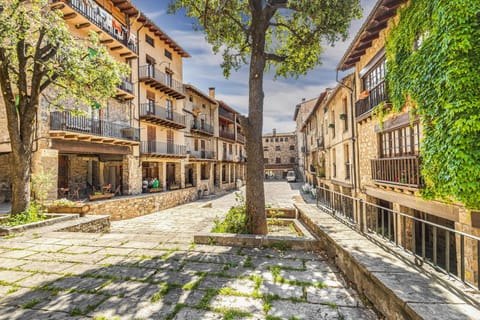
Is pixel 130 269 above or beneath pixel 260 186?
beneath

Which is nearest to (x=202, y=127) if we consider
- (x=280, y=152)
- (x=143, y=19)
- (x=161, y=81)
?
(x=161, y=81)

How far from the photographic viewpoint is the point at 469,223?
514cm

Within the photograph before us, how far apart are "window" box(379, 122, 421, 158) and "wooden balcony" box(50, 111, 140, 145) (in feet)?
43.2

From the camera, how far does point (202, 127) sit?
81.3ft

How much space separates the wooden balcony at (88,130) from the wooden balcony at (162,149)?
1163mm

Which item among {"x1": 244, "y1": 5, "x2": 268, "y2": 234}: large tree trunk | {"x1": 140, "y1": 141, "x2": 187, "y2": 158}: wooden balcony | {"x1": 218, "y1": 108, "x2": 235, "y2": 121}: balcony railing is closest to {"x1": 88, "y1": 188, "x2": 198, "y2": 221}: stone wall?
{"x1": 140, "y1": 141, "x2": 187, "y2": 158}: wooden balcony

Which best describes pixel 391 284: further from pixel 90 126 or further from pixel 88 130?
pixel 90 126

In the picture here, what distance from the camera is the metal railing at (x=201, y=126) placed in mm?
23344

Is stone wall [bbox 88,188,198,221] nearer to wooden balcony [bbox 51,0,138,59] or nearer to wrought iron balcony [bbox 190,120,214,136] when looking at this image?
wrought iron balcony [bbox 190,120,214,136]

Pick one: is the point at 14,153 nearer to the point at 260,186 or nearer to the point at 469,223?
the point at 260,186

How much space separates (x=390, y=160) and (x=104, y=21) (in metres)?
15.9

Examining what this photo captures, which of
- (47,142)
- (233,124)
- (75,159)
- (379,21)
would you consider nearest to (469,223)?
(379,21)

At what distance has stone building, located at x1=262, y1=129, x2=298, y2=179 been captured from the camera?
5062 centimetres

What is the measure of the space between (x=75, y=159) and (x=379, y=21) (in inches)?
695
